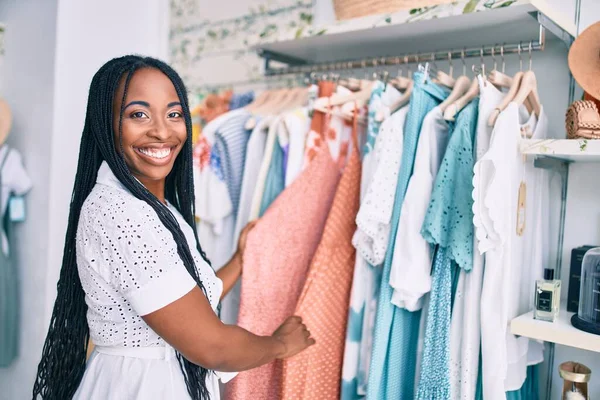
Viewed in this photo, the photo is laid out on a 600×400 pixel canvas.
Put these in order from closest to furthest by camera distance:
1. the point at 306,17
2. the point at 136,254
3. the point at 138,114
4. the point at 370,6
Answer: the point at 136,254, the point at 138,114, the point at 370,6, the point at 306,17

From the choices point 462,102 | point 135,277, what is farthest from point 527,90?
point 135,277

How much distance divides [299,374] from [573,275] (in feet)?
2.30

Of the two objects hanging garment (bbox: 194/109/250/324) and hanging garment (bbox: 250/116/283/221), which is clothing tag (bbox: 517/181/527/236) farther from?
hanging garment (bbox: 194/109/250/324)

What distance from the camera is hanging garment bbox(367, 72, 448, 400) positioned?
129 cm

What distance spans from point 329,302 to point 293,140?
447 millimetres

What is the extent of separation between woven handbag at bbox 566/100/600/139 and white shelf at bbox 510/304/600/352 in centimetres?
40

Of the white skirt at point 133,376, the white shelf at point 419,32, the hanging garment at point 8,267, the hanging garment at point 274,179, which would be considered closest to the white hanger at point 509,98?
the white shelf at point 419,32

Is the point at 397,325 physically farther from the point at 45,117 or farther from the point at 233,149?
the point at 45,117

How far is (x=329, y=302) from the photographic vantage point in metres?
1.43

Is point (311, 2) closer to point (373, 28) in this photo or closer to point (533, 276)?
point (373, 28)

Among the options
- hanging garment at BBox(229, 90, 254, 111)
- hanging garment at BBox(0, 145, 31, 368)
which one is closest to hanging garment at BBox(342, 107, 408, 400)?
hanging garment at BBox(229, 90, 254, 111)

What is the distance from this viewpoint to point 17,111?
2234 mm

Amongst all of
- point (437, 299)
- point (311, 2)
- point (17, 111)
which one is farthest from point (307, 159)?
point (17, 111)

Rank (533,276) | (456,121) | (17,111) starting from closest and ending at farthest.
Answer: (456,121) < (533,276) < (17,111)
